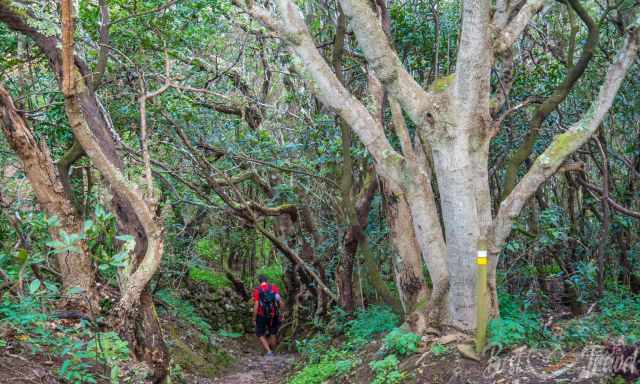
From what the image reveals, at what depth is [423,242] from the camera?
23.7ft

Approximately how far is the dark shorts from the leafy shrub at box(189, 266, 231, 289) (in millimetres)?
4263

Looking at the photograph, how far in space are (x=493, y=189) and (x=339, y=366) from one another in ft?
16.5

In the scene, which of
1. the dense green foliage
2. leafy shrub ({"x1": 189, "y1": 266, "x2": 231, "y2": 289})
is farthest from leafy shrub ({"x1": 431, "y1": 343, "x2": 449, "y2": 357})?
leafy shrub ({"x1": 189, "y1": 266, "x2": 231, "y2": 289})

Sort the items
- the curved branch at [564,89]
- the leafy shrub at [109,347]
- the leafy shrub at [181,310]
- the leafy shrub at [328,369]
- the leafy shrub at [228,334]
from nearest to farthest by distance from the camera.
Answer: the leafy shrub at [109,347], the curved branch at [564,89], the leafy shrub at [328,369], the leafy shrub at [181,310], the leafy shrub at [228,334]

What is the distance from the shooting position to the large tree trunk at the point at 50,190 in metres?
7.45

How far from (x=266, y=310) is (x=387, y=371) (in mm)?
6874

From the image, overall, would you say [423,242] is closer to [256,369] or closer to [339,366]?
[339,366]

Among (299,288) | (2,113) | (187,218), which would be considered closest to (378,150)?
(2,113)

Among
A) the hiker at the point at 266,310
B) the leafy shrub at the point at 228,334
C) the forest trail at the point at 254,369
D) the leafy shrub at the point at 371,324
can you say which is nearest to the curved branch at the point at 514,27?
the leafy shrub at the point at 371,324

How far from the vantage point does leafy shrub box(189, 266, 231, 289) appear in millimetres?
18131

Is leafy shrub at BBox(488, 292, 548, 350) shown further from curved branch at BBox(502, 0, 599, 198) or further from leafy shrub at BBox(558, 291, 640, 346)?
curved branch at BBox(502, 0, 599, 198)

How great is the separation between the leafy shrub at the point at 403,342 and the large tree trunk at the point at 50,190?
3.59 m

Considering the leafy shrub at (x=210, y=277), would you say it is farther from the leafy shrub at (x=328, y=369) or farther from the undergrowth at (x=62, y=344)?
the undergrowth at (x=62, y=344)

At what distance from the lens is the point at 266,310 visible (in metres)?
13.6
